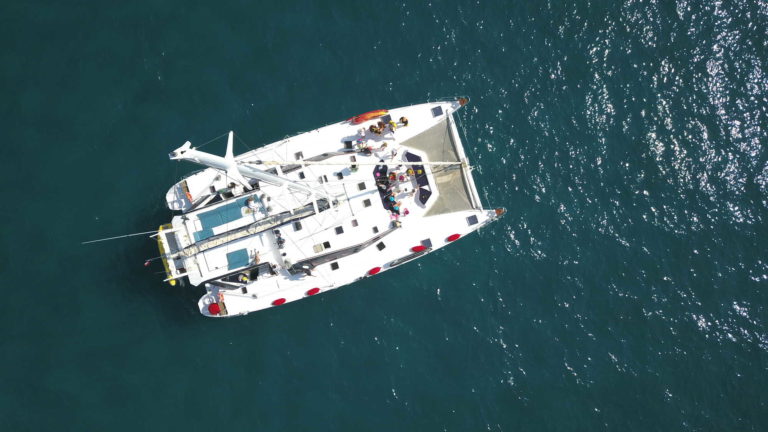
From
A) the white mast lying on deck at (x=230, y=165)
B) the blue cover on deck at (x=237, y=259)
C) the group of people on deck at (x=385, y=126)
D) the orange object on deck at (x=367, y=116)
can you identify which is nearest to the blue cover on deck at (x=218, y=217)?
the blue cover on deck at (x=237, y=259)

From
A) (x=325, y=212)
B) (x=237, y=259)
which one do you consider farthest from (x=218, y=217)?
(x=325, y=212)

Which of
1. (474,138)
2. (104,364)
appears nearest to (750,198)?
(474,138)

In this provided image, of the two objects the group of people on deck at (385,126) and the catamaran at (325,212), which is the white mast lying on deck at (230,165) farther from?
the group of people on deck at (385,126)

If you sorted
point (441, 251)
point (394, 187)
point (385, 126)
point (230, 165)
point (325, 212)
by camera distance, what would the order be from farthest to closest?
point (441, 251) < point (385, 126) < point (394, 187) < point (325, 212) < point (230, 165)

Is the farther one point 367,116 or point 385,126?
point 385,126

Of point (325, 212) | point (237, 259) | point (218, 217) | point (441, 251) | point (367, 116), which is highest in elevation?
point (367, 116)

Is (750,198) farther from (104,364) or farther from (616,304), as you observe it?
(104,364)

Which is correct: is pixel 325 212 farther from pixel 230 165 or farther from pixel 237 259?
pixel 230 165
